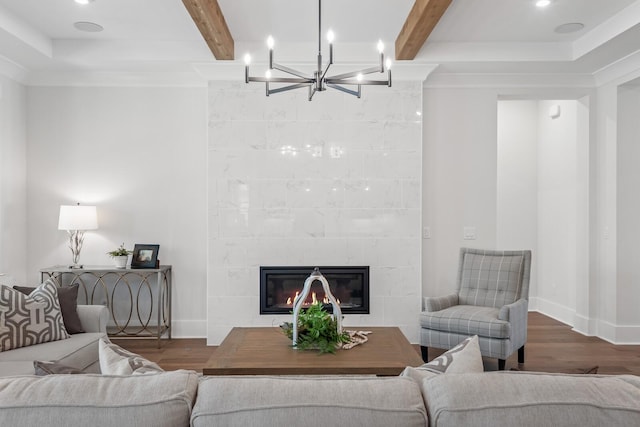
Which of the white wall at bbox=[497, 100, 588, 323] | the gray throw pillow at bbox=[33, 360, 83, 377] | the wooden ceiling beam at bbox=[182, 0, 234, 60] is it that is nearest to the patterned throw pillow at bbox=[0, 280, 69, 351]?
the gray throw pillow at bbox=[33, 360, 83, 377]

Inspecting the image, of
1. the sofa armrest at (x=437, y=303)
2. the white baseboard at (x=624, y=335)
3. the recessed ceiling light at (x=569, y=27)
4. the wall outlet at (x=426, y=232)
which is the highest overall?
the recessed ceiling light at (x=569, y=27)

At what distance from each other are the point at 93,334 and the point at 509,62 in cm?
417

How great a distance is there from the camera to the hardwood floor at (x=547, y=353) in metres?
4.01

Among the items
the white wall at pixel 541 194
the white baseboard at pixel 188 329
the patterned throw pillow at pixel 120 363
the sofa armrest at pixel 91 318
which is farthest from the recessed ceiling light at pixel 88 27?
the white wall at pixel 541 194

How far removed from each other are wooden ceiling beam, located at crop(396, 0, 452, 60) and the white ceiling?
0.31ft

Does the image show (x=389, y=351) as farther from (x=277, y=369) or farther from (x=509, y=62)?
(x=509, y=62)

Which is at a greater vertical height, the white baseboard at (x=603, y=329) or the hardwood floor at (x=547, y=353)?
the white baseboard at (x=603, y=329)

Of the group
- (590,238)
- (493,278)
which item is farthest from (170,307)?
(590,238)

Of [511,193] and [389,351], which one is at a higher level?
[511,193]

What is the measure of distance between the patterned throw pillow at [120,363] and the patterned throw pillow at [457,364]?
793 millimetres

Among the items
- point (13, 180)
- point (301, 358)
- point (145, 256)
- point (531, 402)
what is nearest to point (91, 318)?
point (145, 256)

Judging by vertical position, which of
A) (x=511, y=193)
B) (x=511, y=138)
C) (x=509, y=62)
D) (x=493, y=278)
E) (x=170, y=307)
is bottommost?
(x=170, y=307)

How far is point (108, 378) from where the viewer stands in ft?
4.01

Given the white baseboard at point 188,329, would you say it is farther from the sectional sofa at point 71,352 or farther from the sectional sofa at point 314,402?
the sectional sofa at point 314,402
